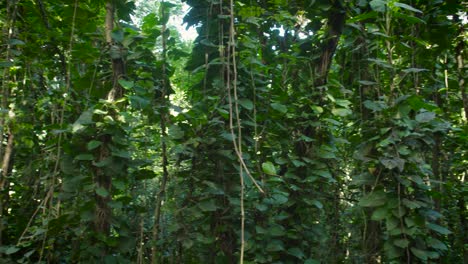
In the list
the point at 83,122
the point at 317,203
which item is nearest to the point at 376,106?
the point at 317,203

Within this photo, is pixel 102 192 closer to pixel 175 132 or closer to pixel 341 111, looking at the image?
pixel 175 132

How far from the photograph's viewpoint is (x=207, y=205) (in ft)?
7.77

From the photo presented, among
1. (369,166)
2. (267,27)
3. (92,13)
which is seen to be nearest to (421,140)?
(369,166)

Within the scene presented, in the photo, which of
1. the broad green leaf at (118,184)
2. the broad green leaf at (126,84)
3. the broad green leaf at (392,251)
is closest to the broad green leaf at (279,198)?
the broad green leaf at (392,251)

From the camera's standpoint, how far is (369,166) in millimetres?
2490

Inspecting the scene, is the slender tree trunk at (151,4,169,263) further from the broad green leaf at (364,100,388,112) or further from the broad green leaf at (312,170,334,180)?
the broad green leaf at (364,100,388,112)

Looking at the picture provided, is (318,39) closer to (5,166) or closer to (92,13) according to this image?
(92,13)

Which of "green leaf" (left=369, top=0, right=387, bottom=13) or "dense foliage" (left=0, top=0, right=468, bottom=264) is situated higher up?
"green leaf" (left=369, top=0, right=387, bottom=13)

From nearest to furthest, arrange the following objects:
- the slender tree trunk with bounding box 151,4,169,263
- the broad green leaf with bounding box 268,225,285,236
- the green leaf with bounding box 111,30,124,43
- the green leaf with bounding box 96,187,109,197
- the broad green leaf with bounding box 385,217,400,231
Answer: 1. the green leaf with bounding box 96,187,109,197
2. the broad green leaf with bounding box 385,217,400,231
3. the green leaf with bounding box 111,30,124,43
4. the slender tree trunk with bounding box 151,4,169,263
5. the broad green leaf with bounding box 268,225,285,236

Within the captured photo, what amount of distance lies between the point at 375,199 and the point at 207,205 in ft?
3.14

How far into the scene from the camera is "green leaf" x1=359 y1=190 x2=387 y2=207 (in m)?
2.29

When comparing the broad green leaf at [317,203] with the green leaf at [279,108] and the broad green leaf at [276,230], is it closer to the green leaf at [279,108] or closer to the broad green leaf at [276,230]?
the broad green leaf at [276,230]

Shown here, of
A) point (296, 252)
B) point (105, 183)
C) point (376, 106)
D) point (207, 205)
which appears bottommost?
point (296, 252)

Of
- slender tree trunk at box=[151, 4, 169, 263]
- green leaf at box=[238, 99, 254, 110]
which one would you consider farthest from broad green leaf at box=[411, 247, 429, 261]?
slender tree trunk at box=[151, 4, 169, 263]
